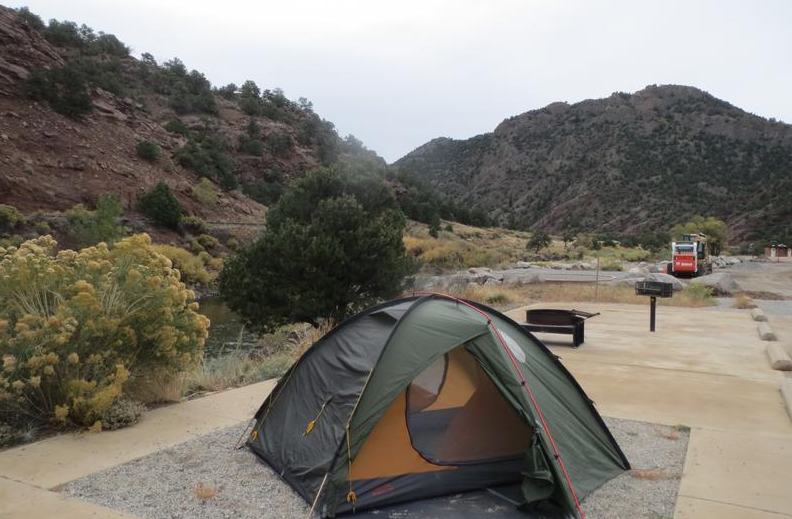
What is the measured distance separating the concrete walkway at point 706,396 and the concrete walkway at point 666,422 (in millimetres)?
13

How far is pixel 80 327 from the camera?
6289 mm

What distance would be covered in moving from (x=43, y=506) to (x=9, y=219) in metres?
30.7

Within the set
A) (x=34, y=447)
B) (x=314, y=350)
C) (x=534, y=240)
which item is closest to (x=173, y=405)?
(x=34, y=447)

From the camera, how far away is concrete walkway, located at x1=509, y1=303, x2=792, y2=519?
484 centimetres

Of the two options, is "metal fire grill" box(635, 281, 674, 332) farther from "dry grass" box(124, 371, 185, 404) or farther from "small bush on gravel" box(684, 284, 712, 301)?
"dry grass" box(124, 371, 185, 404)

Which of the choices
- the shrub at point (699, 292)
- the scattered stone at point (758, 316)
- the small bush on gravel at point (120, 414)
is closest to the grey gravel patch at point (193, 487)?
the small bush on gravel at point (120, 414)

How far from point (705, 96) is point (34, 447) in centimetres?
11470

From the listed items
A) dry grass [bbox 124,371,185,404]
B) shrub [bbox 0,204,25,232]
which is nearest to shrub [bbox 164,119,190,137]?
shrub [bbox 0,204,25,232]

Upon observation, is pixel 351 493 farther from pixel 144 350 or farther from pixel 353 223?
pixel 353 223

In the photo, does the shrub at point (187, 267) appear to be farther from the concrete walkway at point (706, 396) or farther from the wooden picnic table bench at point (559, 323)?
the wooden picnic table bench at point (559, 323)

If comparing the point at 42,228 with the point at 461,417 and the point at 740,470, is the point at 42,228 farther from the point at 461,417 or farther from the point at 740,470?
the point at 740,470

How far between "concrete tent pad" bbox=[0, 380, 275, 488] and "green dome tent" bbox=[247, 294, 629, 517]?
3.51ft

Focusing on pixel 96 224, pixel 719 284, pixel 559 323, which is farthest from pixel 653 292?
pixel 96 224

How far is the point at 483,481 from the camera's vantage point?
4828 mm
